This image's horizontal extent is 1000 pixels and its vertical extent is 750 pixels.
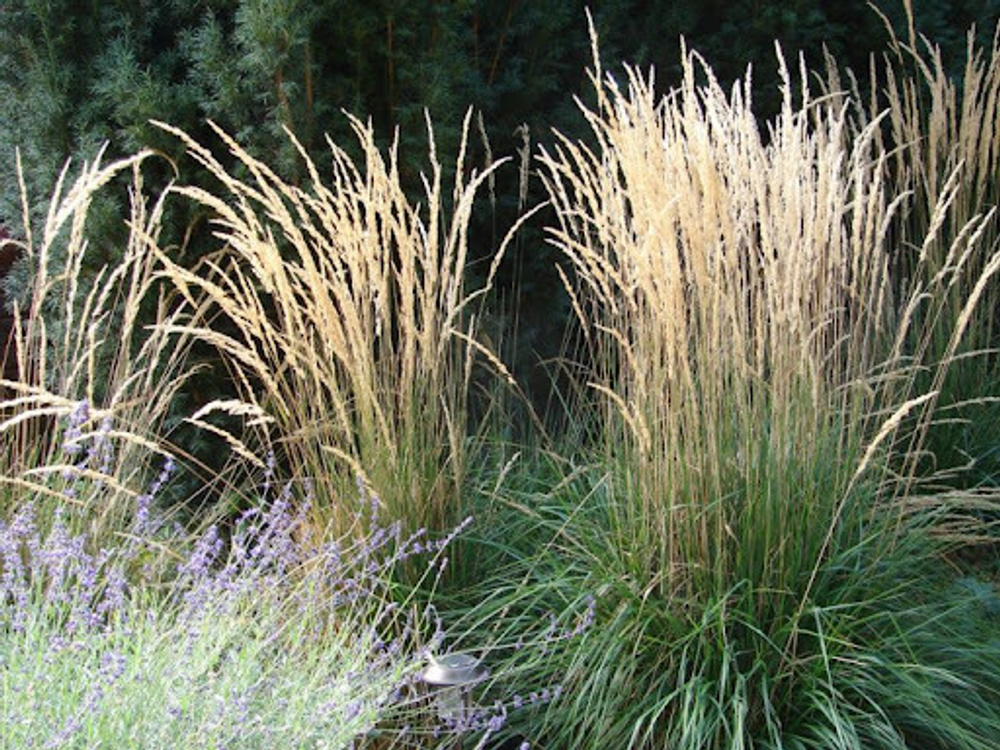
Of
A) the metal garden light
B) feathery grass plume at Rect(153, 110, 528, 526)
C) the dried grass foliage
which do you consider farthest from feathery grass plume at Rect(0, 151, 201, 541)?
the dried grass foliage

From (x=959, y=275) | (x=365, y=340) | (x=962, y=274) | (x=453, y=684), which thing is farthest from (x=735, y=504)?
(x=962, y=274)

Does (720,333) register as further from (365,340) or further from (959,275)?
(959,275)

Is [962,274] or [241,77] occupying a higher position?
[241,77]

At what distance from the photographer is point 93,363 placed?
3.61m

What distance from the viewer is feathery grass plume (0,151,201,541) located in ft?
10.3

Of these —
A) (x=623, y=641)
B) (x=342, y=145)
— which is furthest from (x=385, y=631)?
(x=342, y=145)

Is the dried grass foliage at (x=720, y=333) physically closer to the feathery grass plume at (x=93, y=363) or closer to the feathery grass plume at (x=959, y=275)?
the feathery grass plume at (x=959, y=275)

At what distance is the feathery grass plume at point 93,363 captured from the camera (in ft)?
10.3

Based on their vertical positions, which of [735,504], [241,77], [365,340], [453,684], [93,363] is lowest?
[453,684]

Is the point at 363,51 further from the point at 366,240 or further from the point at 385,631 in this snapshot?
the point at 385,631

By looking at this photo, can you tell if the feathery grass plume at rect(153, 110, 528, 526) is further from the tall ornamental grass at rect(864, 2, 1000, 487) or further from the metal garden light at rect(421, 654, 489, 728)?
the tall ornamental grass at rect(864, 2, 1000, 487)

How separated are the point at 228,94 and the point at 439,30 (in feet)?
2.32

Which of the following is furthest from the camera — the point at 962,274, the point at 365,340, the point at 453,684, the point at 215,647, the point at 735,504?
the point at 962,274

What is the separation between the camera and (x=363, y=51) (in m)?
4.03
